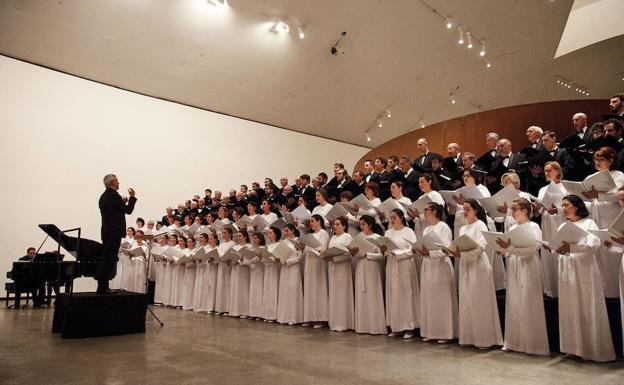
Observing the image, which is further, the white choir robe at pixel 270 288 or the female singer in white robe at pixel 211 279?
the female singer in white robe at pixel 211 279

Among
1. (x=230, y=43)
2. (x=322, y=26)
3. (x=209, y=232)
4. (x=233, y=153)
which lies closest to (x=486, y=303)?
(x=209, y=232)

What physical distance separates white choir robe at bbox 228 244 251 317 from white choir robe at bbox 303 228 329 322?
64.4 inches

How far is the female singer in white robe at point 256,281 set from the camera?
793 cm

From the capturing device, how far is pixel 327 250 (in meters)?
6.51

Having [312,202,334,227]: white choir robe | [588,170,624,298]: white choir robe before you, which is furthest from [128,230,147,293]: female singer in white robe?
[588,170,624,298]: white choir robe

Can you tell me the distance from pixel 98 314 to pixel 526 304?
5115 millimetres

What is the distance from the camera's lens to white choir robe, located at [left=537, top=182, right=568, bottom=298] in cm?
521

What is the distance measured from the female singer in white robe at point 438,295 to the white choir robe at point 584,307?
1.26 meters

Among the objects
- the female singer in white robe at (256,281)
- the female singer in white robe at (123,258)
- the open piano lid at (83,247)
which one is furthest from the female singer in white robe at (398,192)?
the female singer in white robe at (123,258)

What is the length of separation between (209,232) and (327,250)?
4065 millimetres

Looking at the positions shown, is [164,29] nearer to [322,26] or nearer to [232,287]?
[322,26]

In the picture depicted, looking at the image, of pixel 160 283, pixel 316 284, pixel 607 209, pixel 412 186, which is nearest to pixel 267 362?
pixel 316 284

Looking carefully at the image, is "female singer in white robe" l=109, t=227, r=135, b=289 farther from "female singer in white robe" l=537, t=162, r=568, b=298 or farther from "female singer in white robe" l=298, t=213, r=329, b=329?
"female singer in white robe" l=537, t=162, r=568, b=298

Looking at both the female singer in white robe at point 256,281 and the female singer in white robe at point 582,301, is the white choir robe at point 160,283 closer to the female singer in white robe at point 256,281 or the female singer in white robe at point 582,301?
the female singer in white robe at point 256,281
